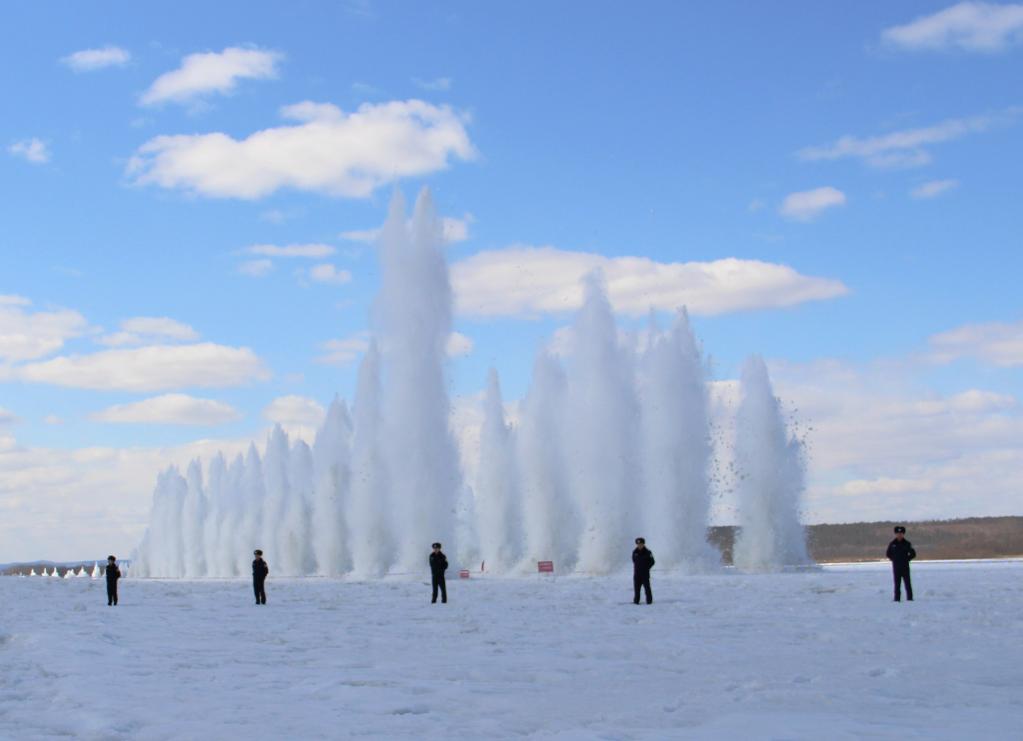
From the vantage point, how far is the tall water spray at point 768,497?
3962 centimetres

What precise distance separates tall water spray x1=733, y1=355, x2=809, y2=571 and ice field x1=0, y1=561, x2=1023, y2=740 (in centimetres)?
1619

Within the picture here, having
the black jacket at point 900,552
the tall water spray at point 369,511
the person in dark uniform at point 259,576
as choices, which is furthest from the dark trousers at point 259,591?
the tall water spray at point 369,511

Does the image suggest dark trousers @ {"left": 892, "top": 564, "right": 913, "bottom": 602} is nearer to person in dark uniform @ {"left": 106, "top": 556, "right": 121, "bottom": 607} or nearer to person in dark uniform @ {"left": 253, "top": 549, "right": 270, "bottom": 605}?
person in dark uniform @ {"left": 253, "top": 549, "right": 270, "bottom": 605}

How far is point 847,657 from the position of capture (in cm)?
1342

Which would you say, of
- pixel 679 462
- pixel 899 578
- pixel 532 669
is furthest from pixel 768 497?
pixel 532 669

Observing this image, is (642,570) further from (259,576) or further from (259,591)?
(259,591)

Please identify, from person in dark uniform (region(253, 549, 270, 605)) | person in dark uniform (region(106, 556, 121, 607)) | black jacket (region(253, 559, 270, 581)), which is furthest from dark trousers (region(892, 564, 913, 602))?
person in dark uniform (region(106, 556, 121, 607))

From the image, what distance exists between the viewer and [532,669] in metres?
12.8

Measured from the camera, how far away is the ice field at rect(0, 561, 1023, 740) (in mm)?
9219

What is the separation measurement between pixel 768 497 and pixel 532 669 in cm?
2869

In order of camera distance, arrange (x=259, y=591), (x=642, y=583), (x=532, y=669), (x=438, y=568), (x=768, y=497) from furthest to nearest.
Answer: (x=768, y=497)
(x=259, y=591)
(x=438, y=568)
(x=642, y=583)
(x=532, y=669)

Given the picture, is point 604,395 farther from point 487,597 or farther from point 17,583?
point 17,583

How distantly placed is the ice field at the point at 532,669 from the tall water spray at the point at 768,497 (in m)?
16.2

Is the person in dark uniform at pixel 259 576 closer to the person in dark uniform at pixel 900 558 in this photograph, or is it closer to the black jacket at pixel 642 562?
the black jacket at pixel 642 562
